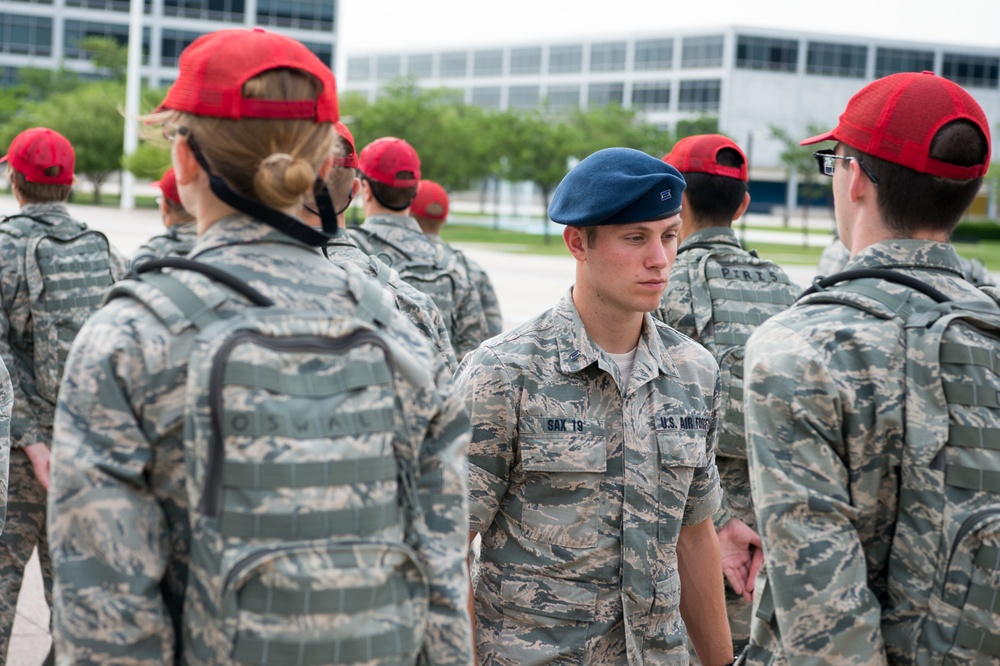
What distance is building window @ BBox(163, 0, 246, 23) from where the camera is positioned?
254 ft

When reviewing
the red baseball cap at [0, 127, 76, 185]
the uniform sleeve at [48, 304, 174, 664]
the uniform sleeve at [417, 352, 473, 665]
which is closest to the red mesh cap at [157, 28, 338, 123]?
the uniform sleeve at [48, 304, 174, 664]

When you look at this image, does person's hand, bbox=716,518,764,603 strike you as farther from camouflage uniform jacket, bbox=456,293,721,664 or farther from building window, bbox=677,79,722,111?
building window, bbox=677,79,722,111

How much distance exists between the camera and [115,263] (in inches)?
257

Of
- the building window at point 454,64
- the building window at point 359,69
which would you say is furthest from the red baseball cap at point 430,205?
the building window at point 359,69

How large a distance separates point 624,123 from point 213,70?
5891 cm

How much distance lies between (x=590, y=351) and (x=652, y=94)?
8735 cm

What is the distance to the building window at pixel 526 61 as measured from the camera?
96.8 meters

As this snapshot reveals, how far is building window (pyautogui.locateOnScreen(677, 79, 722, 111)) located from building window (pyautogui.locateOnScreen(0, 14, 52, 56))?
45.1 metres

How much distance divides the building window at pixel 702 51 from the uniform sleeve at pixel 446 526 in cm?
8362

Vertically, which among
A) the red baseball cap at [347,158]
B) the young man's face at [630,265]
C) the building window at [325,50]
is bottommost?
the young man's face at [630,265]

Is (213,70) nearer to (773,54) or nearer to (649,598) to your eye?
(649,598)

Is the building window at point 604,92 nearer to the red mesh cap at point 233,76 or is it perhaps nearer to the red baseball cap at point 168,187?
the red baseball cap at point 168,187

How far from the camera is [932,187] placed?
261 cm

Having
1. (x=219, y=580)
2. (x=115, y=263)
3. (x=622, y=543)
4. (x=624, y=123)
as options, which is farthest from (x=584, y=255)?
(x=624, y=123)
